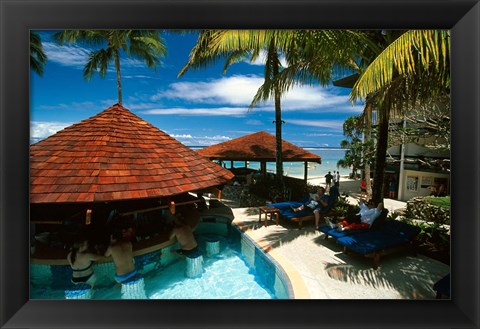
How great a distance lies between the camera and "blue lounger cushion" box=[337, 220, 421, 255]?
4.38 metres

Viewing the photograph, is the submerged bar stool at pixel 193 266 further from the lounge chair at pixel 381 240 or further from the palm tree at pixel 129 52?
the palm tree at pixel 129 52

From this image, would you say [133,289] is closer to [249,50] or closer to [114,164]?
[114,164]

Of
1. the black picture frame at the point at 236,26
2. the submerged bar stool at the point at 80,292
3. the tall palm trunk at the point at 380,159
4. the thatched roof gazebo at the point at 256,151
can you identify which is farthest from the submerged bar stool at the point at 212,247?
the thatched roof gazebo at the point at 256,151

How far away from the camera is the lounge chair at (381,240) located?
171 inches

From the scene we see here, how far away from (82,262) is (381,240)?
19.5 ft

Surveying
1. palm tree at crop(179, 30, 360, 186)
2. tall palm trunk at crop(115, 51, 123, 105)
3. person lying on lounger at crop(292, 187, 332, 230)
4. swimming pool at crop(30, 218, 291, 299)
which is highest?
tall palm trunk at crop(115, 51, 123, 105)

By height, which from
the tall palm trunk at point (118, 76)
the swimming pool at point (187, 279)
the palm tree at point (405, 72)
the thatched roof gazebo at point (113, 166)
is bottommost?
the swimming pool at point (187, 279)

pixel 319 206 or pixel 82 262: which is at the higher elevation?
pixel 319 206

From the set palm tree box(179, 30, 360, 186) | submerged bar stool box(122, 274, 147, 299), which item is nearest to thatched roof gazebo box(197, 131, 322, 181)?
palm tree box(179, 30, 360, 186)

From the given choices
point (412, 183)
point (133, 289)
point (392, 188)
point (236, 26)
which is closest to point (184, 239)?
point (133, 289)

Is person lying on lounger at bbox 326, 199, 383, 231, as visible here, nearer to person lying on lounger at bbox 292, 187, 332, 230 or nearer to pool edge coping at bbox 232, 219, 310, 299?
person lying on lounger at bbox 292, 187, 332, 230

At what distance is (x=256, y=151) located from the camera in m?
12.7

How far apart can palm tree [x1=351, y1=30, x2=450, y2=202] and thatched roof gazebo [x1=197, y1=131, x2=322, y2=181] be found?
6776 millimetres
